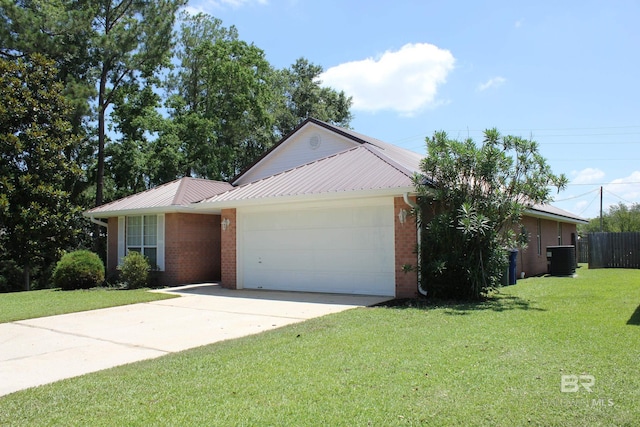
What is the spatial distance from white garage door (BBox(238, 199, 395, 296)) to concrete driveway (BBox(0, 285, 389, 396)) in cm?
63

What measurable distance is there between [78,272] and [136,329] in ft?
29.8

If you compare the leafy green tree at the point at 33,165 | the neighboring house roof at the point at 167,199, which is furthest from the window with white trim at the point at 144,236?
the leafy green tree at the point at 33,165

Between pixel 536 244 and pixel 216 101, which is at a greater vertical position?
pixel 216 101

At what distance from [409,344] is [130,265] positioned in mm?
12275

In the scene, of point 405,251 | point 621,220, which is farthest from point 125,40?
point 621,220

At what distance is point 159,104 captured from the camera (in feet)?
99.1

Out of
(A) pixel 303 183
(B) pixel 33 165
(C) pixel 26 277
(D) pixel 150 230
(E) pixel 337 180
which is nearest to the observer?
(E) pixel 337 180

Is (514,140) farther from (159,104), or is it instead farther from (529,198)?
(159,104)

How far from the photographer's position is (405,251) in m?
12.1

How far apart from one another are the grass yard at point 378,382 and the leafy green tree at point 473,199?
3077 millimetres

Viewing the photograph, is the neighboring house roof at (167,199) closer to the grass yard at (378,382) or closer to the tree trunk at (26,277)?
the tree trunk at (26,277)

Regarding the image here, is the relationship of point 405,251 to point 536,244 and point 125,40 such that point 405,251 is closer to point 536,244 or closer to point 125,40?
point 536,244

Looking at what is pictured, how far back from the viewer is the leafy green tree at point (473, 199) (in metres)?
11.3

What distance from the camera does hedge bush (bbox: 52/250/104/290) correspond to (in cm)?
1681
